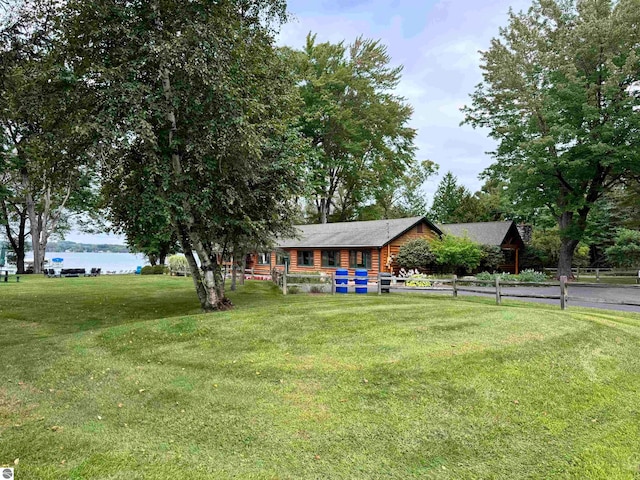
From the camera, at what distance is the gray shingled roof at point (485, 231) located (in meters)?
30.7

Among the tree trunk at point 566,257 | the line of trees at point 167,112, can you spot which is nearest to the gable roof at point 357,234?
the tree trunk at point 566,257

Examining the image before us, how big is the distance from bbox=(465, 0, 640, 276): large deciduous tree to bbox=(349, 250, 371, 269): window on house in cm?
1155

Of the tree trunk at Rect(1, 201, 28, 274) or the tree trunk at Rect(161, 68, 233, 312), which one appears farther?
the tree trunk at Rect(1, 201, 28, 274)

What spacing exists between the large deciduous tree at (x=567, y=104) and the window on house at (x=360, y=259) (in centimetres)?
1155

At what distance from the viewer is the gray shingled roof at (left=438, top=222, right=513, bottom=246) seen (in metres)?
30.7

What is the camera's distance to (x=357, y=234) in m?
29.2

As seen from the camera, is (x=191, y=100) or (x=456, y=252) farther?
(x=456, y=252)

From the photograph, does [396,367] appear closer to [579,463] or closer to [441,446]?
[441,446]

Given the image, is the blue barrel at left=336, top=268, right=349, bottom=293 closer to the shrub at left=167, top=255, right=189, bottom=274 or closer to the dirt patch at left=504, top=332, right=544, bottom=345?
the dirt patch at left=504, top=332, right=544, bottom=345

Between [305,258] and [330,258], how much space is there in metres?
2.94

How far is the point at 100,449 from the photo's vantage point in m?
4.37

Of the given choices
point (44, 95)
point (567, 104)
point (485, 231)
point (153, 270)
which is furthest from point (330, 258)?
point (44, 95)

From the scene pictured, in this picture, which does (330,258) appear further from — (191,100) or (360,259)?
(191,100)

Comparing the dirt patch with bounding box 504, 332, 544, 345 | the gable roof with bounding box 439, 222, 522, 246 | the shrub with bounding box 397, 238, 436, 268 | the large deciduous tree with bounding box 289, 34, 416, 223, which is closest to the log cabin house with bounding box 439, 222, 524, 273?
the gable roof with bounding box 439, 222, 522, 246
